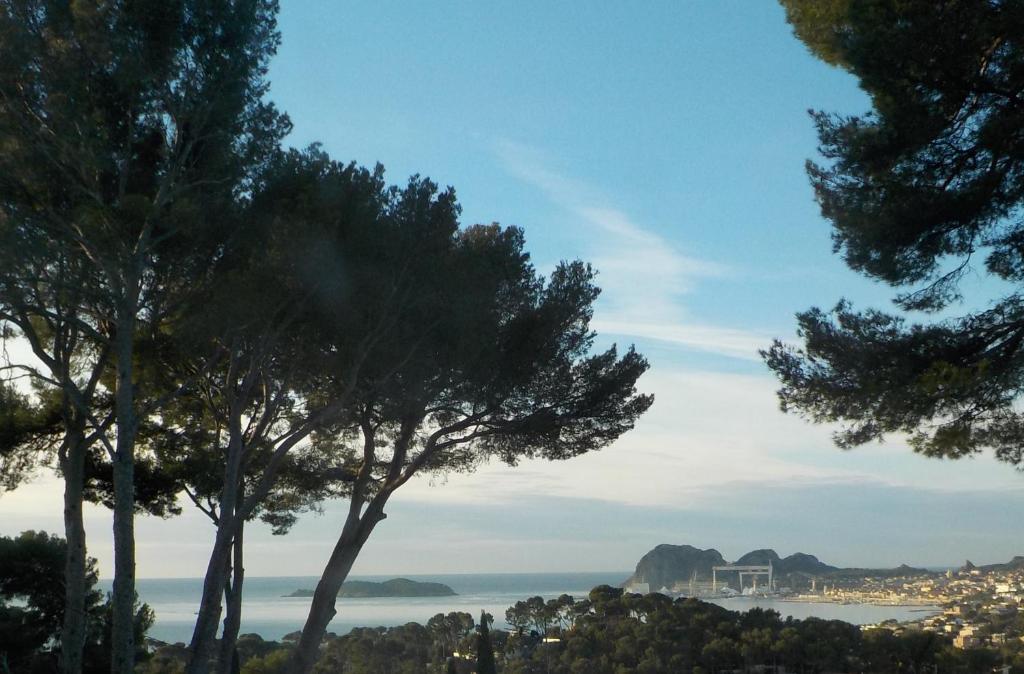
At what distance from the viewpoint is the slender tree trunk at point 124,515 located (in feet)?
22.5

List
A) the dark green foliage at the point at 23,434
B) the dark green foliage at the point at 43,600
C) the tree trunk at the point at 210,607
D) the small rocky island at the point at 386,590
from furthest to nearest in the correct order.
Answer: the small rocky island at the point at 386,590 < the dark green foliage at the point at 43,600 < the dark green foliage at the point at 23,434 < the tree trunk at the point at 210,607

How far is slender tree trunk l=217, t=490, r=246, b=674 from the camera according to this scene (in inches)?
349

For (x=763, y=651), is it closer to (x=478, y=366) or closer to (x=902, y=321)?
(x=478, y=366)

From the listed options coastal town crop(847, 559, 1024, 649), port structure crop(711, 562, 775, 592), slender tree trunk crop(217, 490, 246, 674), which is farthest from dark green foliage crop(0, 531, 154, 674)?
port structure crop(711, 562, 775, 592)

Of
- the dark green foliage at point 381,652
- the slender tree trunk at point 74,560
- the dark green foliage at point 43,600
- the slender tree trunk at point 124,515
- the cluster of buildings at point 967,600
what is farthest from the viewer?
the dark green foliage at point 381,652

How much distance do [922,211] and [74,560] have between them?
7.29 metres

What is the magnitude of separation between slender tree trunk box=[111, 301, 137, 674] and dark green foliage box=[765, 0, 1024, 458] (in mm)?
4742

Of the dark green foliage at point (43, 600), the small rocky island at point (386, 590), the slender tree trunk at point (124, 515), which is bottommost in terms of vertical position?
the small rocky island at point (386, 590)

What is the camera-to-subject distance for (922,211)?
5.92m

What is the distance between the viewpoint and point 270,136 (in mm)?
7922

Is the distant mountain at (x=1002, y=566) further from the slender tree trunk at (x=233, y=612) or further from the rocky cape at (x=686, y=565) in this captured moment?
the slender tree trunk at (x=233, y=612)

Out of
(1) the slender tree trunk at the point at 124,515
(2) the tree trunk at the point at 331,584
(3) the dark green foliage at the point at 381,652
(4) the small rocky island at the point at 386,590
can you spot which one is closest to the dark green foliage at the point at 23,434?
(1) the slender tree trunk at the point at 124,515

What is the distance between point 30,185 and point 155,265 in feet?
3.47

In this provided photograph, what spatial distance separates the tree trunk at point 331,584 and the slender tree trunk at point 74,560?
2.00m
